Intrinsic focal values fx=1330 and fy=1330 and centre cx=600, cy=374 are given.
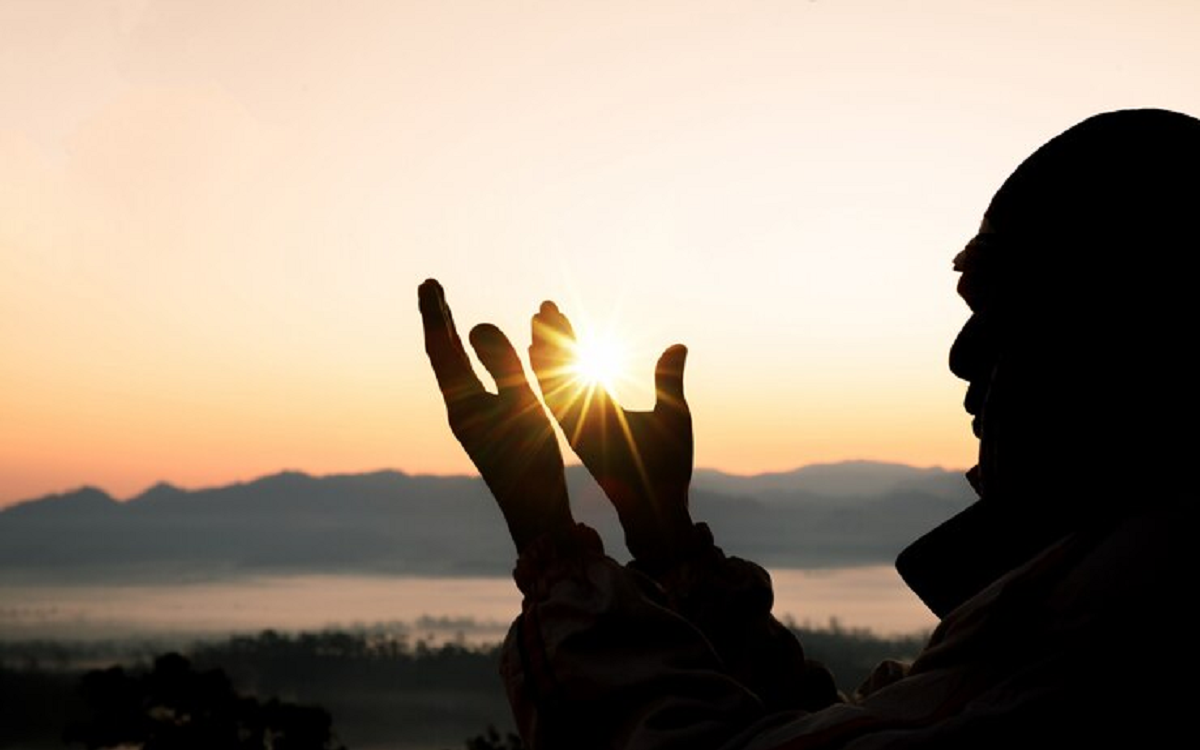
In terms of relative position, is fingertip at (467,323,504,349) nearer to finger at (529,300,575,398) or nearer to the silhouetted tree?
finger at (529,300,575,398)

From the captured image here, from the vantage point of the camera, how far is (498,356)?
102 inches

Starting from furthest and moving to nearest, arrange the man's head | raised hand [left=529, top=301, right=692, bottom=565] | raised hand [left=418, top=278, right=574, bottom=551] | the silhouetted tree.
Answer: the silhouetted tree < raised hand [left=529, top=301, right=692, bottom=565] < raised hand [left=418, top=278, right=574, bottom=551] < the man's head

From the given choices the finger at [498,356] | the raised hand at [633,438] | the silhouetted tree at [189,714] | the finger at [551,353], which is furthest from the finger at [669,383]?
the silhouetted tree at [189,714]

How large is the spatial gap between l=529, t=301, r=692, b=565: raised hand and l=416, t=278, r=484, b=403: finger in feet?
0.97

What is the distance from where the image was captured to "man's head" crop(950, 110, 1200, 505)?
Answer: 2.30 m

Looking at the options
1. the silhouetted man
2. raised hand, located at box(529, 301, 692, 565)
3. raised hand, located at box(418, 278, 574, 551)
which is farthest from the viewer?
raised hand, located at box(529, 301, 692, 565)

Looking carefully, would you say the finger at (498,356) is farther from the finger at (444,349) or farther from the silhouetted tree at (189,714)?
the silhouetted tree at (189,714)

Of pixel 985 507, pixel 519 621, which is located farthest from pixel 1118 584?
pixel 519 621

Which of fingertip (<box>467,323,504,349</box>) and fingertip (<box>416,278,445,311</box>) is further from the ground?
fingertip (<box>416,278,445,311</box>)

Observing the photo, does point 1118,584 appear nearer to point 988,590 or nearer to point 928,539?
point 988,590

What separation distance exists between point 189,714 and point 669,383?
20.7 meters

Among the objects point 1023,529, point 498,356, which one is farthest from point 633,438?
point 1023,529

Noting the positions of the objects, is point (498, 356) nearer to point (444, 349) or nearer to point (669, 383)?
point (444, 349)

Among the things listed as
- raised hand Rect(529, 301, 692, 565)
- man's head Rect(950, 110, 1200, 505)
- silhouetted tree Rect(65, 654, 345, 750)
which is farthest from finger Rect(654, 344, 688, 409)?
silhouetted tree Rect(65, 654, 345, 750)
